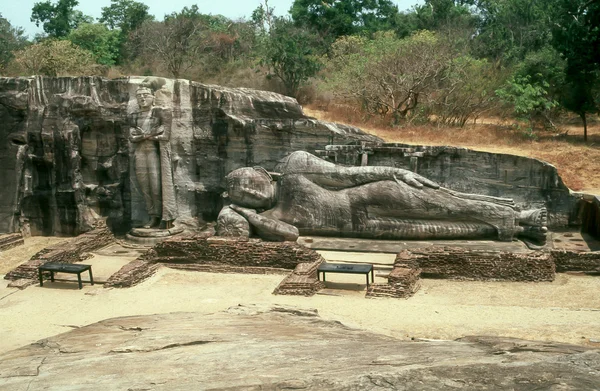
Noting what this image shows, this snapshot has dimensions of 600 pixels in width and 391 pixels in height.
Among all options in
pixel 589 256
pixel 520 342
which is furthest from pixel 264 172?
pixel 520 342

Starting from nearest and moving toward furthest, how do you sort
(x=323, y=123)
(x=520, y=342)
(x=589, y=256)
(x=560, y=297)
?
(x=520, y=342) → (x=560, y=297) → (x=589, y=256) → (x=323, y=123)

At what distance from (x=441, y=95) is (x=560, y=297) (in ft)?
44.9

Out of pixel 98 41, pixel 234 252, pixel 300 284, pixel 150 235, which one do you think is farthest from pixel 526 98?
pixel 98 41

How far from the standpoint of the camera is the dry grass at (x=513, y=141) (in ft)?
63.0

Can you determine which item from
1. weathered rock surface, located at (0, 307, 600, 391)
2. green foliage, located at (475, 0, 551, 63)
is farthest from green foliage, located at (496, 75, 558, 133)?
weathered rock surface, located at (0, 307, 600, 391)

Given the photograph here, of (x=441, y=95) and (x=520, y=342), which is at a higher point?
(x=441, y=95)

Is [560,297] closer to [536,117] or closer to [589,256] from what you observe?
[589,256]

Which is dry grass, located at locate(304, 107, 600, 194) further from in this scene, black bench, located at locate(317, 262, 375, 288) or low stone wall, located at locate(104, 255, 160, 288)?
low stone wall, located at locate(104, 255, 160, 288)

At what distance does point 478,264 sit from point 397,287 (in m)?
1.85

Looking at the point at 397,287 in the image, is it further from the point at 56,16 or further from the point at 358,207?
the point at 56,16

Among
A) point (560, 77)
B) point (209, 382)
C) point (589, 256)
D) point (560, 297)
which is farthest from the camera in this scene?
point (560, 77)

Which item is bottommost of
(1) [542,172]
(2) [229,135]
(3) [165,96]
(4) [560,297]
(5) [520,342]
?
(4) [560,297]

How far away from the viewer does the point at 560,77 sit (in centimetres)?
2367

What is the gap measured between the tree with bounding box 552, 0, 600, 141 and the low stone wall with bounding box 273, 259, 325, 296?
13727 mm
